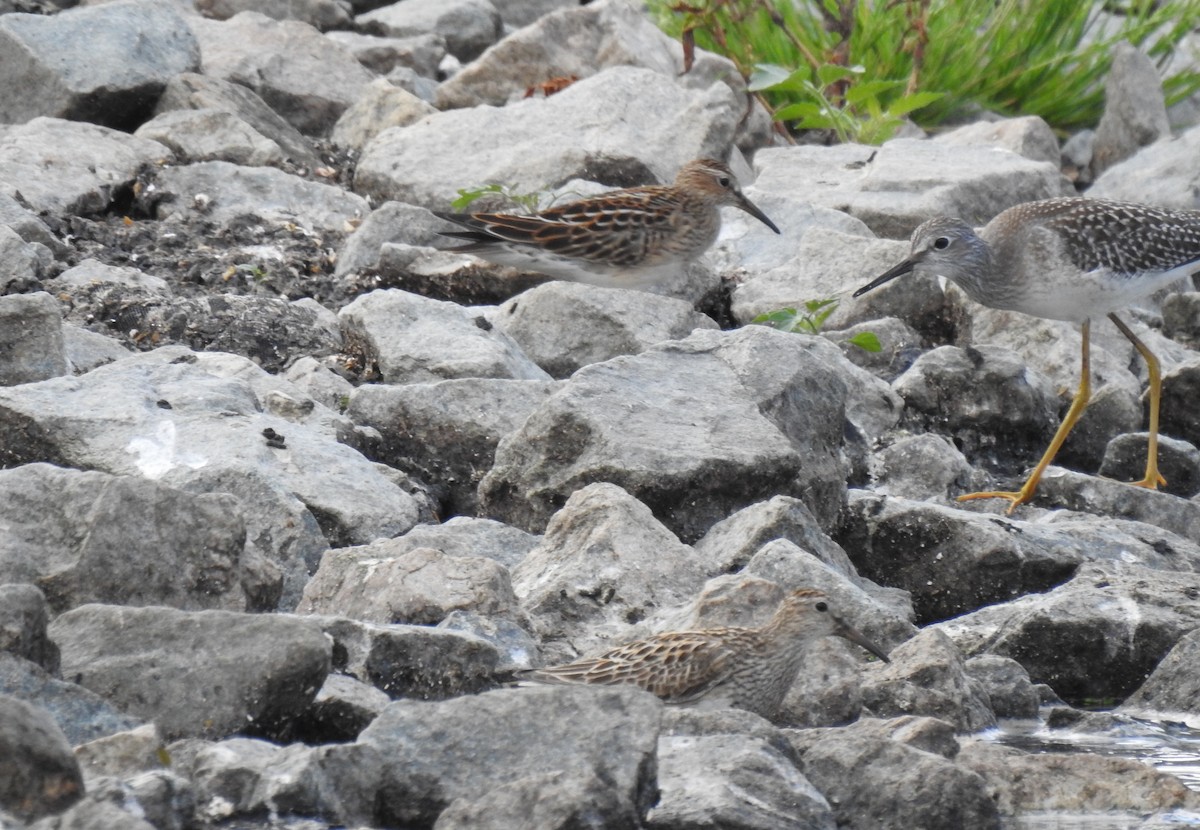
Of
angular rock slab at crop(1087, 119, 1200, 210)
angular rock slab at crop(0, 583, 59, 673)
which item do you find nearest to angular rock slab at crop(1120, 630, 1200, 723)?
angular rock slab at crop(0, 583, 59, 673)

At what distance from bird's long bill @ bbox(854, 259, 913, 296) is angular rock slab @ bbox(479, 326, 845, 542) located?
1.66 meters

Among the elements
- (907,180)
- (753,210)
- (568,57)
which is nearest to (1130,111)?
(907,180)

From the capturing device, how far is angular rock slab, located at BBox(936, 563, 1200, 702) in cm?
649

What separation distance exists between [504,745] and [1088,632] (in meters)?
2.80

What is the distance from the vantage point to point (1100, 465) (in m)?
9.38

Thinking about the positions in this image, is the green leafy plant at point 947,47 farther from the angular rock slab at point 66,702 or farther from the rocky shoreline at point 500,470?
the angular rock slab at point 66,702

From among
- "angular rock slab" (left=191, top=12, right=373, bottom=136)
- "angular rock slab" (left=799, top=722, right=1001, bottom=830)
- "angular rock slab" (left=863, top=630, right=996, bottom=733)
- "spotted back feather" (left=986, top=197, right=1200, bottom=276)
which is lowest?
"angular rock slab" (left=191, top=12, right=373, bottom=136)

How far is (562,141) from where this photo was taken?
11.1 metres

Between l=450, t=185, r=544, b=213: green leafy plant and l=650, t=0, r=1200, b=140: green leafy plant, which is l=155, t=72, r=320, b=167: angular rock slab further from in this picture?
l=650, t=0, r=1200, b=140: green leafy plant

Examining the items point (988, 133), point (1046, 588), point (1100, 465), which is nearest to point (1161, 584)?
point (1046, 588)

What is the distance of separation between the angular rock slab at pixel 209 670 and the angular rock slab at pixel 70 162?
5.08m

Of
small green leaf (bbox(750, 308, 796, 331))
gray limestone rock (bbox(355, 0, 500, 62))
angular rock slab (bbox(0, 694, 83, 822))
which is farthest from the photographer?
gray limestone rock (bbox(355, 0, 500, 62))

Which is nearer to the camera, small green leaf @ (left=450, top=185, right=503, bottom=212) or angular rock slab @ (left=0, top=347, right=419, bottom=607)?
angular rock slab @ (left=0, top=347, right=419, bottom=607)

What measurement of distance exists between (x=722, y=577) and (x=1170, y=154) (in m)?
7.70
